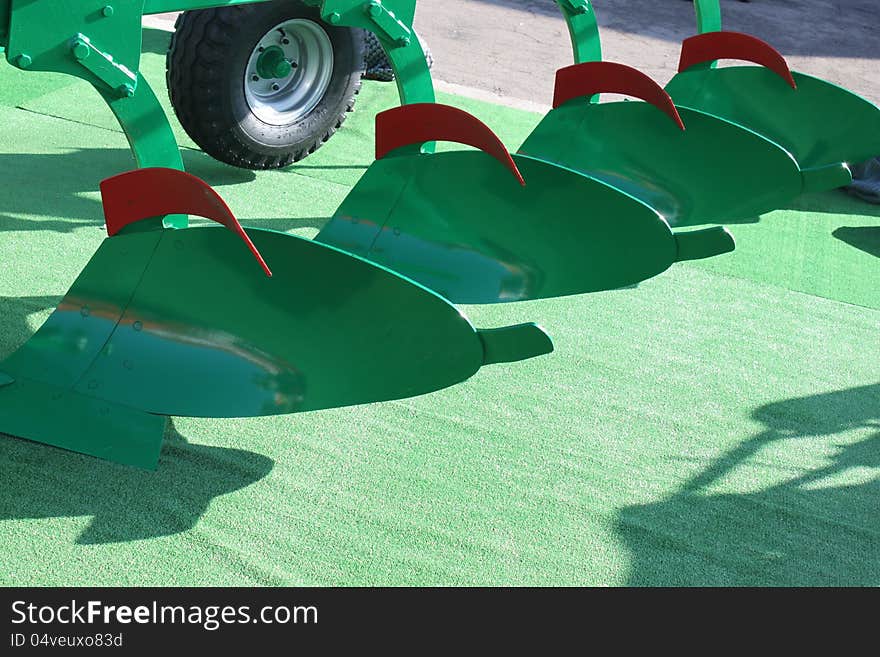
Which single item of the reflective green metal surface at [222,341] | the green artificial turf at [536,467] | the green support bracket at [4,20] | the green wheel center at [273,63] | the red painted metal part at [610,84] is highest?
the green support bracket at [4,20]

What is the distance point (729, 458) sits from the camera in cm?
261

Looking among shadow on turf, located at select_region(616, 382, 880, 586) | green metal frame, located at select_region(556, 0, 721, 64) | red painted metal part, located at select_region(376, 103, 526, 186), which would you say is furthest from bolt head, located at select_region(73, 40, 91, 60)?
green metal frame, located at select_region(556, 0, 721, 64)

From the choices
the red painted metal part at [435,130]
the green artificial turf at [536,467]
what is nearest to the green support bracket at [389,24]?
the red painted metal part at [435,130]

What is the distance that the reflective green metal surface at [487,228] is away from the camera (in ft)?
8.77

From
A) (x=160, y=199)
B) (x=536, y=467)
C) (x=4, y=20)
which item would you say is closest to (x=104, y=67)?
(x=4, y=20)

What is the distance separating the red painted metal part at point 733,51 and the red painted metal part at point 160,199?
1.87 meters

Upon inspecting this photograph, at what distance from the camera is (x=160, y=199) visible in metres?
2.07

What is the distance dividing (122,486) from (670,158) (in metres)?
1.76

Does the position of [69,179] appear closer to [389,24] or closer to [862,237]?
[389,24]

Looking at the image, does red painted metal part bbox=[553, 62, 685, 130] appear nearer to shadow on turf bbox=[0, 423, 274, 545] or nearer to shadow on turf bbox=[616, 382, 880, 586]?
shadow on turf bbox=[616, 382, 880, 586]

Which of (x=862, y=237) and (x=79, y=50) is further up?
(x=79, y=50)

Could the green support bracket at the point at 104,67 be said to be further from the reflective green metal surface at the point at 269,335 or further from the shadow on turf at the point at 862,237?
the shadow on turf at the point at 862,237

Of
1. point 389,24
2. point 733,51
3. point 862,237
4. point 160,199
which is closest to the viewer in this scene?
point 160,199
